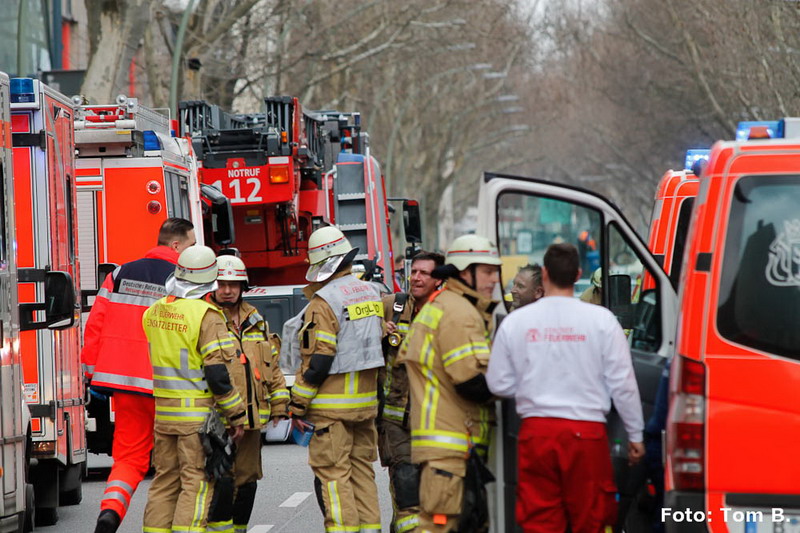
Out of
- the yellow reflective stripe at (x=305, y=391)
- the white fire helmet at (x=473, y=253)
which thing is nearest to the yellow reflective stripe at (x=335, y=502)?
the yellow reflective stripe at (x=305, y=391)

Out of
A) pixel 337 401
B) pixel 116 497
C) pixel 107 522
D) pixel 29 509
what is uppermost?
pixel 337 401

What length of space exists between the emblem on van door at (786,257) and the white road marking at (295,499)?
5674 millimetres

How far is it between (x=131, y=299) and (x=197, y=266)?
3.49 ft

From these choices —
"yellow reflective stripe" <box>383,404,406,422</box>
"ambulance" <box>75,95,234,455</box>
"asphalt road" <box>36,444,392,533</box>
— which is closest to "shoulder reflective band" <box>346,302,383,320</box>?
"yellow reflective stripe" <box>383,404,406,422</box>

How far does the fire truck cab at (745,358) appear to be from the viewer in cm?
560

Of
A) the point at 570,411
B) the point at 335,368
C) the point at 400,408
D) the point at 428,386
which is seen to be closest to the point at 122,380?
the point at 335,368

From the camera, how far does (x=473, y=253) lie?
22.3 ft

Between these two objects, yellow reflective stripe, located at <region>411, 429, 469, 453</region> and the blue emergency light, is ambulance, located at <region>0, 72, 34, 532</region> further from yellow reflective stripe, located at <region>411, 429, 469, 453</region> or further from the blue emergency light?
yellow reflective stripe, located at <region>411, 429, 469, 453</region>

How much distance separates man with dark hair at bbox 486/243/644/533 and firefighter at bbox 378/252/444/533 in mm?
1593

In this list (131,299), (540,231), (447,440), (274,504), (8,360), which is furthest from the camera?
(540,231)

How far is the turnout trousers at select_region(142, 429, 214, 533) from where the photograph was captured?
7590mm

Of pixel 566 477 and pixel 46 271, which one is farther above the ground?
pixel 46 271

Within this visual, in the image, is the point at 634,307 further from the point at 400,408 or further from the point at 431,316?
the point at 431,316

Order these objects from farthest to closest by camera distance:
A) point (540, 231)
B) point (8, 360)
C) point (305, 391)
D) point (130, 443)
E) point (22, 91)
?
point (540, 231) < point (22, 91) < point (130, 443) < point (305, 391) < point (8, 360)
